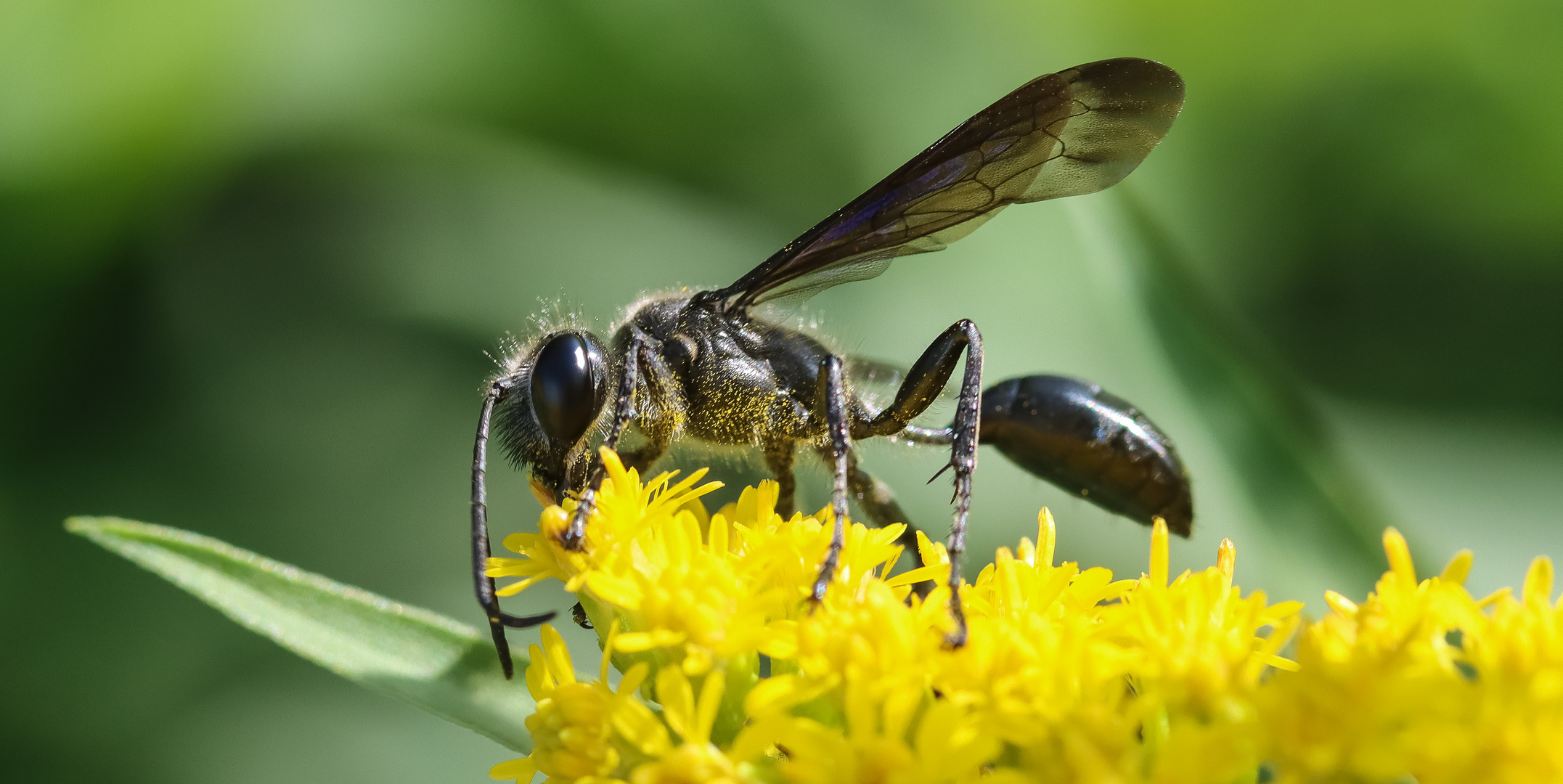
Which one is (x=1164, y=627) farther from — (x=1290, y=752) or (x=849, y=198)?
(x=849, y=198)

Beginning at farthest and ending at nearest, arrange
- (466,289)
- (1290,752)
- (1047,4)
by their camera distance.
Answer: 1. (1047,4)
2. (466,289)
3. (1290,752)

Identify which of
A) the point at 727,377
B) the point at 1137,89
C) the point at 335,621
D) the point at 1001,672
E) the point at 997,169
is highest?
the point at 1137,89

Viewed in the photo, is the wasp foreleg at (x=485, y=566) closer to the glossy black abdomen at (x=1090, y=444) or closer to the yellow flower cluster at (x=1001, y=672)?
the yellow flower cluster at (x=1001, y=672)

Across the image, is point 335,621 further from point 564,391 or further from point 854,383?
point 854,383

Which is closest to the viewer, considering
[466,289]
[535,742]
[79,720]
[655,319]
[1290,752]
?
[1290,752]

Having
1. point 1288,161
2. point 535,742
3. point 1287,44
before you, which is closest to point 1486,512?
point 1288,161

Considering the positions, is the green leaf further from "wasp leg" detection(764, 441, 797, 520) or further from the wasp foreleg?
"wasp leg" detection(764, 441, 797, 520)

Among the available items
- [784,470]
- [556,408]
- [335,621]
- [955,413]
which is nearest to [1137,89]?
[955,413]
